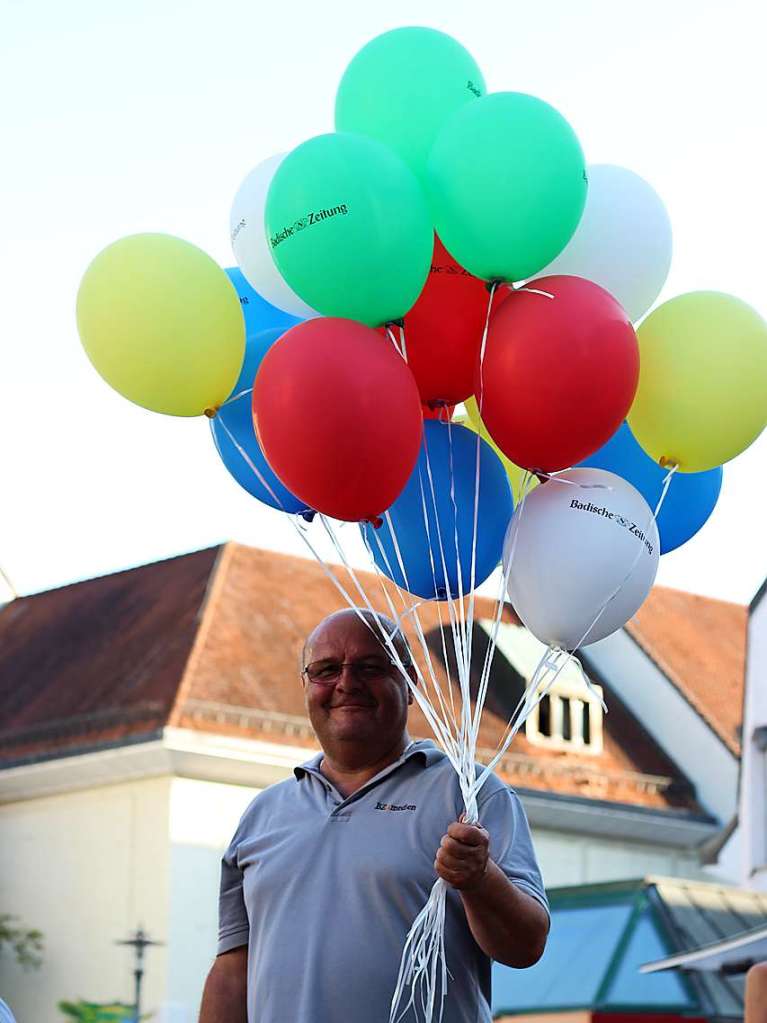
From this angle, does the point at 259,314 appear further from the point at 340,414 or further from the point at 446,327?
the point at 340,414

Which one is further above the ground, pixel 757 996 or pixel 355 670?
pixel 355 670

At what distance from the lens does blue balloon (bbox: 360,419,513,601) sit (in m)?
4.21

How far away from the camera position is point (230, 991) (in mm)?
3998

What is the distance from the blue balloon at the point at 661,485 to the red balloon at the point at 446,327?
0.41 meters

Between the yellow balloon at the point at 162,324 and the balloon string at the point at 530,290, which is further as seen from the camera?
the yellow balloon at the point at 162,324

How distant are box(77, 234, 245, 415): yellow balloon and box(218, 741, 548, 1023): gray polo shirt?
103cm

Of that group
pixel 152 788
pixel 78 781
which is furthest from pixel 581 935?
pixel 78 781

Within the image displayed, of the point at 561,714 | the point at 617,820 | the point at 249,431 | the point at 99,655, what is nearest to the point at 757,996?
the point at 249,431

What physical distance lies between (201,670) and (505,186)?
17.7m

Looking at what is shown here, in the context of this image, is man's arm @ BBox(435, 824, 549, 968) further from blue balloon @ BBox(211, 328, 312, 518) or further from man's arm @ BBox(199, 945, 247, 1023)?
blue balloon @ BBox(211, 328, 312, 518)

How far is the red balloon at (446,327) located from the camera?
417 cm

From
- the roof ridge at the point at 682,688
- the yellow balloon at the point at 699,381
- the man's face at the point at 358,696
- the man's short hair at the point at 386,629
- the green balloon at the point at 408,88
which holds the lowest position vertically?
the man's face at the point at 358,696

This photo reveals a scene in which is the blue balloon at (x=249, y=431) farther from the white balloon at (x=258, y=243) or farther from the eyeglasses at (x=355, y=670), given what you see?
the eyeglasses at (x=355, y=670)

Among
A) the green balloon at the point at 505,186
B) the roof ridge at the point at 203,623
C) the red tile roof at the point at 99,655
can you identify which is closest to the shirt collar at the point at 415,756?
the green balloon at the point at 505,186
